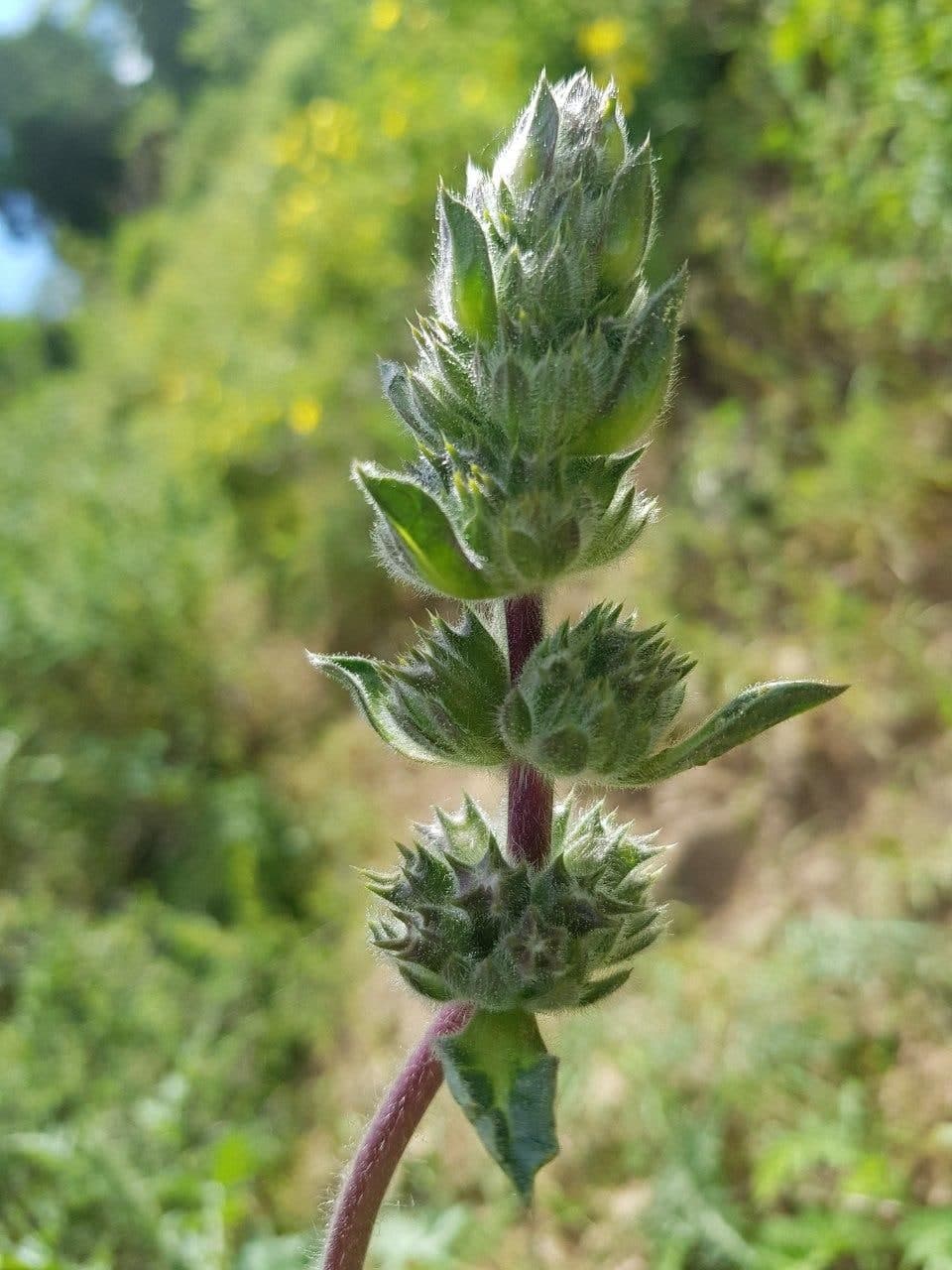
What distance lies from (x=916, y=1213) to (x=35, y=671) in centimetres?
450

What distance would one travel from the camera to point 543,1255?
292 cm

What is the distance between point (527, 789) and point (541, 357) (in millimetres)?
493

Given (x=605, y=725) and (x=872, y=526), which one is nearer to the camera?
(x=605, y=725)

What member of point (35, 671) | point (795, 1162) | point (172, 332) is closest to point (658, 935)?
point (795, 1162)

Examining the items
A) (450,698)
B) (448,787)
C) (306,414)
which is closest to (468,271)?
(450,698)

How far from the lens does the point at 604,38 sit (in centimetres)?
440

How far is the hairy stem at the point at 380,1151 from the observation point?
3.78ft

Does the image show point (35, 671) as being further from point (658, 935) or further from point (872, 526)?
point (658, 935)

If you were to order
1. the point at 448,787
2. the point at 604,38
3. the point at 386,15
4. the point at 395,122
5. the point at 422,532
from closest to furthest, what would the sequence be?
the point at 422,532, the point at 604,38, the point at 448,787, the point at 395,122, the point at 386,15

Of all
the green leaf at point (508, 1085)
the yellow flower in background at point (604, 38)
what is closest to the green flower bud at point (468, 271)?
the green leaf at point (508, 1085)

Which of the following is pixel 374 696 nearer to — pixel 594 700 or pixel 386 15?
pixel 594 700

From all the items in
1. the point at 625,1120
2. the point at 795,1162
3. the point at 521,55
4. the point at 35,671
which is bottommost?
the point at 795,1162

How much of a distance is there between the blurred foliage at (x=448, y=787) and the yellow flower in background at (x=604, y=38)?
23 mm

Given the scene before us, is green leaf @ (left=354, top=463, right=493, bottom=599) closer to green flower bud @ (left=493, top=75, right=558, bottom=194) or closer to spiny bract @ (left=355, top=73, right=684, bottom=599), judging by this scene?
spiny bract @ (left=355, top=73, right=684, bottom=599)
